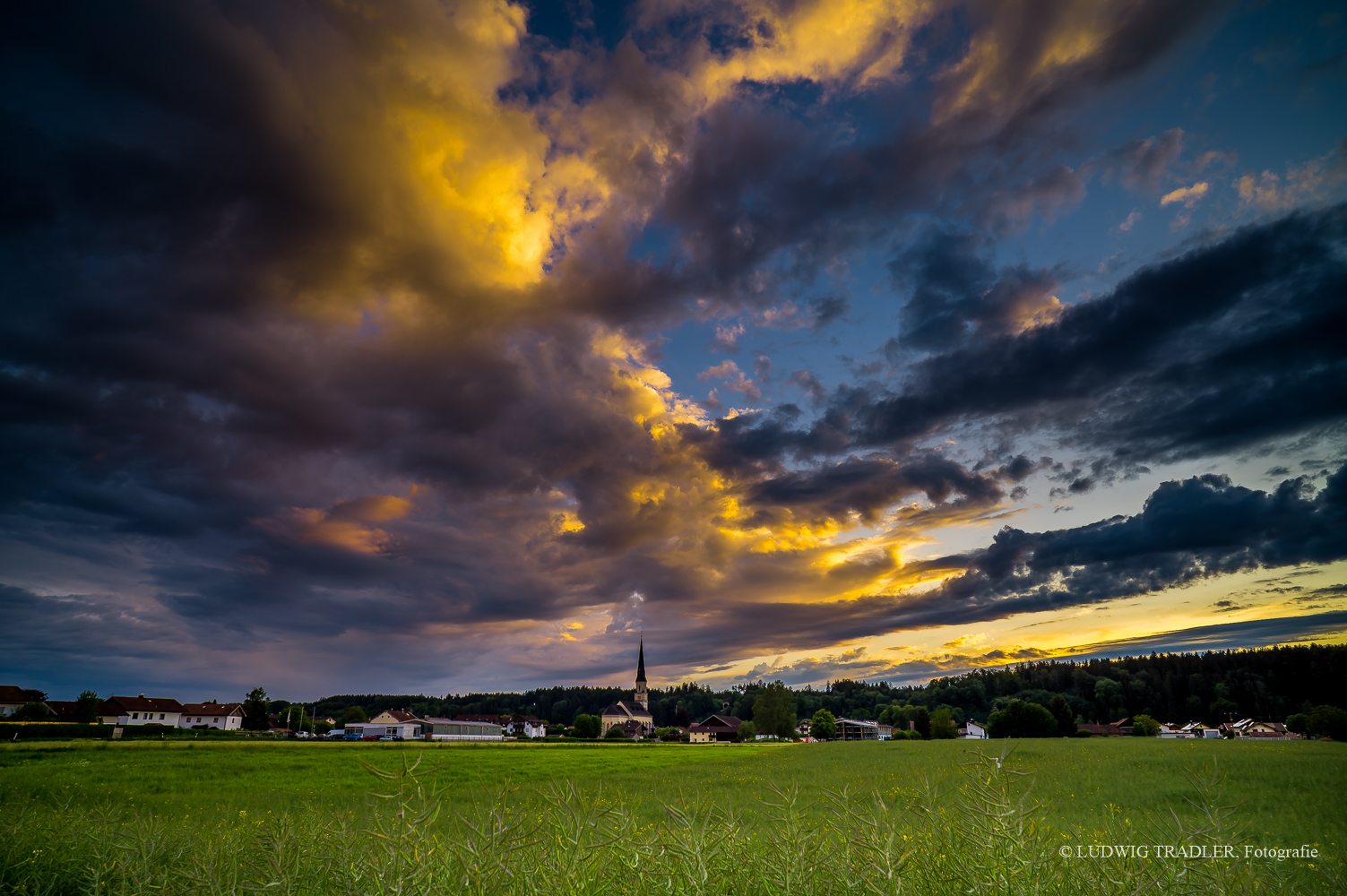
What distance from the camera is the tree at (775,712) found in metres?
130

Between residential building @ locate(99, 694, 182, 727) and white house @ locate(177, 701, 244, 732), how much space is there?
1.66 meters

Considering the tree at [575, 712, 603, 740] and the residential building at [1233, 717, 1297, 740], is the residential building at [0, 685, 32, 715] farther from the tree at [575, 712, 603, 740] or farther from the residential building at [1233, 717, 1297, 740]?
the tree at [575, 712, 603, 740]

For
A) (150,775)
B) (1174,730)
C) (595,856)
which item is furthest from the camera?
(1174,730)

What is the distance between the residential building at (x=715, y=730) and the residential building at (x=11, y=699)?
401 ft

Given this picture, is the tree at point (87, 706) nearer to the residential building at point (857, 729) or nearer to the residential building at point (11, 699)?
the residential building at point (11, 699)

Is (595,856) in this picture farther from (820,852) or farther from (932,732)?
(932,732)

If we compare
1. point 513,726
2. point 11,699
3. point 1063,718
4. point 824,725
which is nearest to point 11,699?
point 11,699

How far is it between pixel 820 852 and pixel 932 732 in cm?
12278

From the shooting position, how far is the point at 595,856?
4.11m

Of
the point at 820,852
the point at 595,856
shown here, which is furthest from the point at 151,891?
the point at 820,852

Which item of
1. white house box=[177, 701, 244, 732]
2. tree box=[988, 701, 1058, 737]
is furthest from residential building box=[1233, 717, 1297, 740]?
tree box=[988, 701, 1058, 737]

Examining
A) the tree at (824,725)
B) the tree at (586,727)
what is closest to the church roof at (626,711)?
the tree at (586,727)

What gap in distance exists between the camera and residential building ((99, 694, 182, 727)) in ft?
384

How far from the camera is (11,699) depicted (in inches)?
4090
